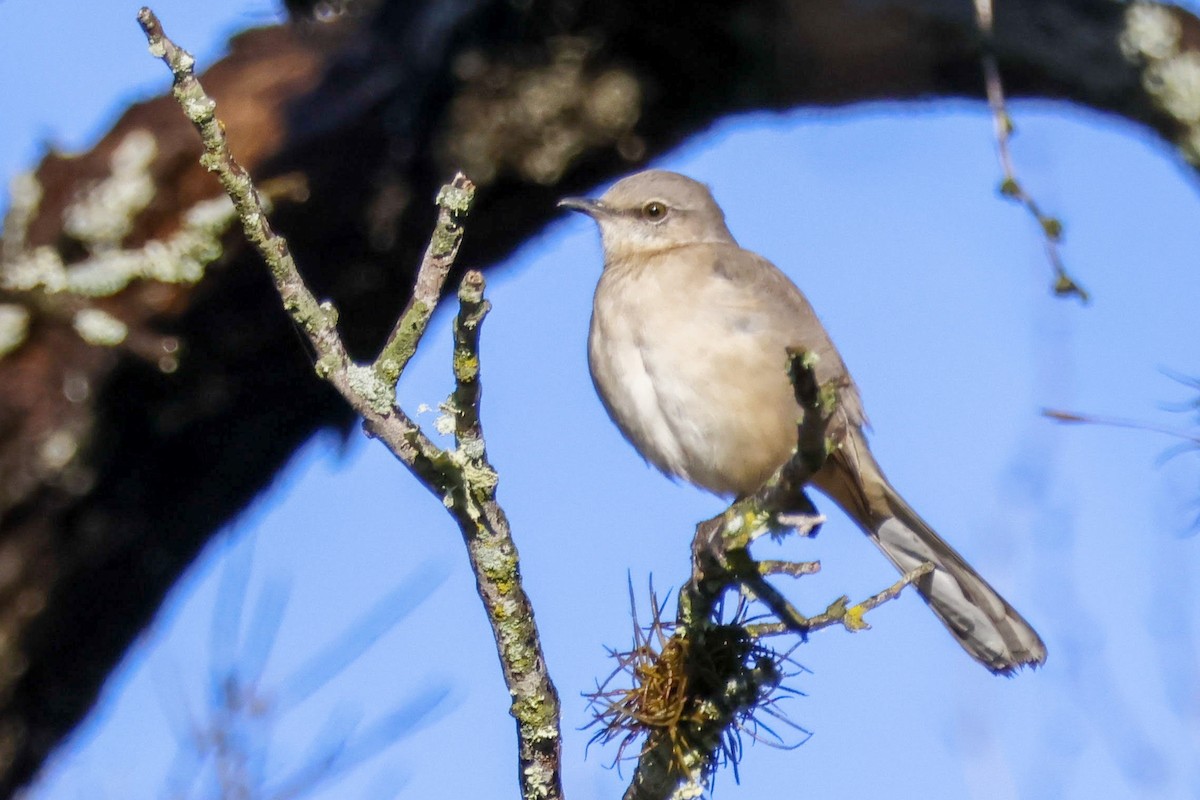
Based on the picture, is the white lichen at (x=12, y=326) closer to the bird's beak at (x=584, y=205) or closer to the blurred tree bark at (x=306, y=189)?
the blurred tree bark at (x=306, y=189)

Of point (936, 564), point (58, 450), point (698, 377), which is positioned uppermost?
point (58, 450)

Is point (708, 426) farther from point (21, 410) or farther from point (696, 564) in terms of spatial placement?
point (21, 410)

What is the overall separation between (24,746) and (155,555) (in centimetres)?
79

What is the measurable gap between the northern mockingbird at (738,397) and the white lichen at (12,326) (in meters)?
2.05

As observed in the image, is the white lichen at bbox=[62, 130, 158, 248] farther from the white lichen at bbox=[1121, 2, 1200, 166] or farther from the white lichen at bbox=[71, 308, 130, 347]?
the white lichen at bbox=[1121, 2, 1200, 166]

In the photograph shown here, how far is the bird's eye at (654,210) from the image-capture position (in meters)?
6.32

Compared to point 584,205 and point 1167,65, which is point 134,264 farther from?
point 1167,65

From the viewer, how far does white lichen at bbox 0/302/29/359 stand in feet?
15.7

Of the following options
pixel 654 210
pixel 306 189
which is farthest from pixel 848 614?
pixel 654 210

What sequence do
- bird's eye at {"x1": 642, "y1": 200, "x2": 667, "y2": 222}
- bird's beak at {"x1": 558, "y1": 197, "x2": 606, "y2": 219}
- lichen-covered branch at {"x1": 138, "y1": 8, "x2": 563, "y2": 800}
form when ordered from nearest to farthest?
lichen-covered branch at {"x1": 138, "y1": 8, "x2": 563, "y2": 800}, bird's beak at {"x1": 558, "y1": 197, "x2": 606, "y2": 219}, bird's eye at {"x1": 642, "y1": 200, "x2": 667, "y2": 222}

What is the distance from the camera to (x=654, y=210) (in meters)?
6.34

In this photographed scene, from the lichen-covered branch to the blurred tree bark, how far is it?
2.13 m

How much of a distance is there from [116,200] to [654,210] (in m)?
2.37

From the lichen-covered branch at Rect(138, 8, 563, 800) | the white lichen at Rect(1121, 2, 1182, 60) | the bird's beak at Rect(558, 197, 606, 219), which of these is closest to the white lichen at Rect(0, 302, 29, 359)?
the bird's beak at Rect(558, 197, 606, 219)
